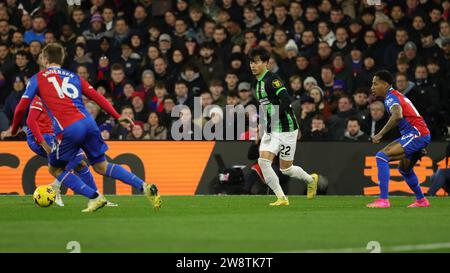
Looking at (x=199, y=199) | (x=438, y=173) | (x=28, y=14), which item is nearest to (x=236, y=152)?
(x=199, y=199)

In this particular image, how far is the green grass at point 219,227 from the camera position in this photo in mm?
9758

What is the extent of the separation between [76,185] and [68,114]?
105 centimetres

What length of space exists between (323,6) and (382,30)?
159 centimetres

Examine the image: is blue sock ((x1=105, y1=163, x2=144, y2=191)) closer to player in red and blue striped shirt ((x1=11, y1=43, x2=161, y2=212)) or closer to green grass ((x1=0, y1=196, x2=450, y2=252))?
player in red and blue striped shirt ((x1=11, y1=43, x2=161, y2=212))

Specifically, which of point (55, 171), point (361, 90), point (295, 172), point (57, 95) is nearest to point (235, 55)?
point (361, 90)

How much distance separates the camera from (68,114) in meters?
13.0

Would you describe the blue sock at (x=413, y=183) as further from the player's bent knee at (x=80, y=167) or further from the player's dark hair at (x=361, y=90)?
the player's dark hair at (x=361, y=90)

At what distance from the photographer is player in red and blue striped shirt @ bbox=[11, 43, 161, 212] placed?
1293cm

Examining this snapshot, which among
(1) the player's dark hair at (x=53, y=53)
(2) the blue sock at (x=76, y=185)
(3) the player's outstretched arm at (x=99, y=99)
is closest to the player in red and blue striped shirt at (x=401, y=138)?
(3) the player's outstretched arm at (x=99, y=99)

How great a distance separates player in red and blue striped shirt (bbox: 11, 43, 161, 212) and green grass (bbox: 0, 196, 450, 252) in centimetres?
58

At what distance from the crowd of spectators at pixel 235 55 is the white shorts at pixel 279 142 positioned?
415 cm

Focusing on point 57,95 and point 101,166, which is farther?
point 101,166

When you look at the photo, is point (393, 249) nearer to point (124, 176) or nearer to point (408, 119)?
point (124, 176)
